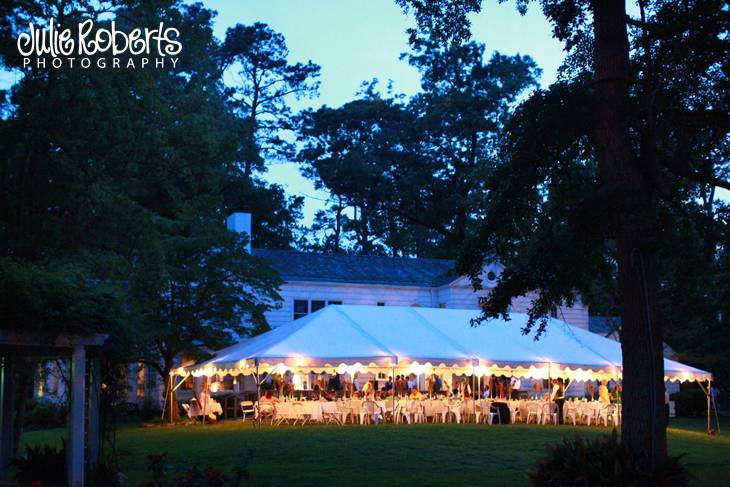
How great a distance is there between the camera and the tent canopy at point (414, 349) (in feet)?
88.2

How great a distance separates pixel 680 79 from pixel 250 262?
19810 mm

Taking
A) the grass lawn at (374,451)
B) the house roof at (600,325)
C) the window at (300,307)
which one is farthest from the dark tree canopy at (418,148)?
the grass lawn at (374,451)

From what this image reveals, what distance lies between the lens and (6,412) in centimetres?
1454

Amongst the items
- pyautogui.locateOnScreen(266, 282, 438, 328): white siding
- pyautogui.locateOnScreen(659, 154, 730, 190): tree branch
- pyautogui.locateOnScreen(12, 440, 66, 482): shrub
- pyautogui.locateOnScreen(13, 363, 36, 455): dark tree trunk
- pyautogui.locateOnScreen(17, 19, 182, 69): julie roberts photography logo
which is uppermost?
pyautogui.locateOnScreen(17, 19, 182, 69): julie roberts photography logo

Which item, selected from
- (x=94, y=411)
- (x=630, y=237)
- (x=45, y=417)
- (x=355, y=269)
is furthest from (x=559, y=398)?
(x=94, y=411)

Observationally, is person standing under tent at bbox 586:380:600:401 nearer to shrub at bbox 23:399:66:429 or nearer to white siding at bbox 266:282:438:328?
white siding at bbox 266:282:438:328

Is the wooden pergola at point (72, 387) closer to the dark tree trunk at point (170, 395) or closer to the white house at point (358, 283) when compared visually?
the dark tree trunk at point (170, 395)

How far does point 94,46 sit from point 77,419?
27.7ft

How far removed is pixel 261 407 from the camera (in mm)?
28438

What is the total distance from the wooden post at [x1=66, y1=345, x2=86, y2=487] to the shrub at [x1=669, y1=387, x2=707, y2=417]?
31383 millimetres

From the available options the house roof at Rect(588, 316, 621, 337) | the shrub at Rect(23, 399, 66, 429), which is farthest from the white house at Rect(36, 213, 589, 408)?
the house roof at Rect(588, 316, 621, 337)

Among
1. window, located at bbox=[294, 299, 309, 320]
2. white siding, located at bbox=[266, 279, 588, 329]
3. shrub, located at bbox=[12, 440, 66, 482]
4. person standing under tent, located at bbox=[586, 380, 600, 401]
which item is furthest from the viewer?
window, located at bbox=[294, 299, 309, 320]

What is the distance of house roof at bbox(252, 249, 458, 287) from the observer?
4009 centimetres

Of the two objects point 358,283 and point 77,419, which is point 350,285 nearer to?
point 358,283
